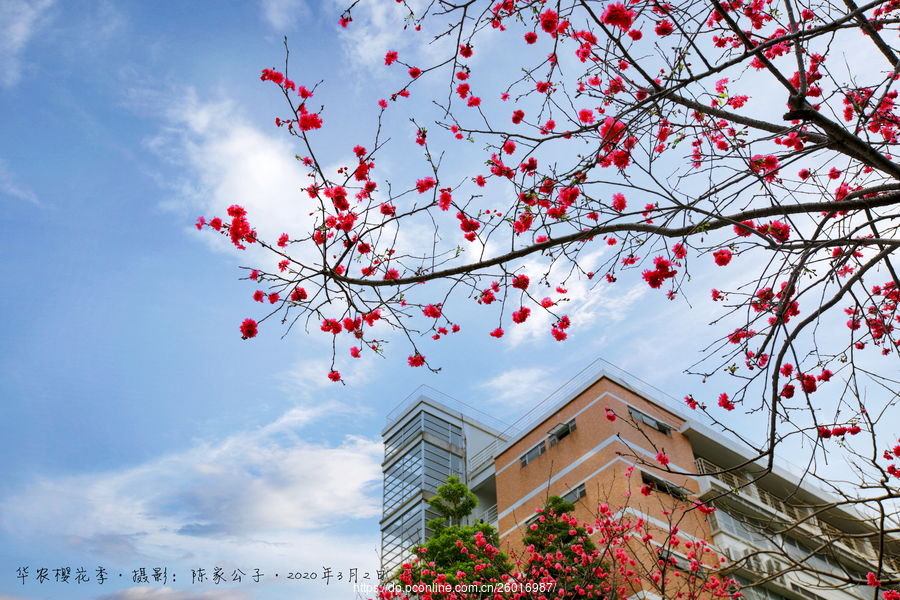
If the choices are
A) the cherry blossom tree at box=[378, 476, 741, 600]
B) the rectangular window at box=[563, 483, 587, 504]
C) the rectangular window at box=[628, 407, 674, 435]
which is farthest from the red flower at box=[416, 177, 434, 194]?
the rectangular window at box=[628, 407, 674, 435]

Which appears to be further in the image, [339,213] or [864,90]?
[864,90]

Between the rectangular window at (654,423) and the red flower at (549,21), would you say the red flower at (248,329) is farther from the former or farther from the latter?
the rectangular window at (654,423)

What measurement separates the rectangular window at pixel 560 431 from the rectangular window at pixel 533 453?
1.30 feet

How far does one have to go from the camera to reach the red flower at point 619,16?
3.73 metres

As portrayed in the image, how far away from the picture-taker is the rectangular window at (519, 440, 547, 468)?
17.3m

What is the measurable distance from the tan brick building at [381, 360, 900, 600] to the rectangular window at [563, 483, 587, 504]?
0.06 meters

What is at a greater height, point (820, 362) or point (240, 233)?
point (240, 233)

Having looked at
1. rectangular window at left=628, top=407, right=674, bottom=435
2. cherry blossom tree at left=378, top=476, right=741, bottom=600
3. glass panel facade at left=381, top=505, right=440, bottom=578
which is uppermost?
rectangular window at left=628, top=407, right=674, bottom=435

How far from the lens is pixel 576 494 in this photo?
48.7ft

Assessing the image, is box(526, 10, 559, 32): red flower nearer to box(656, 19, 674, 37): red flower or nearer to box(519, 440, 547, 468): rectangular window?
box(656, 19, 674, 37): red flower

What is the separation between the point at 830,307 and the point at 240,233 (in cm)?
449

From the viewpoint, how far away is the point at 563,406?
688 inches

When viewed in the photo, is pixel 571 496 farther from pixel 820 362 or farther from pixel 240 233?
pixel 240 233

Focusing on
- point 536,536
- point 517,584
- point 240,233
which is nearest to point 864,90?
point 240,233
